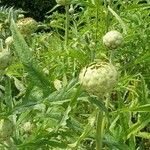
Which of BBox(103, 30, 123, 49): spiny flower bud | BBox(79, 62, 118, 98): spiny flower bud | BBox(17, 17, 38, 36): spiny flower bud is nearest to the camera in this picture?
BBox(79, 62, 118, 98): spiny flower bud

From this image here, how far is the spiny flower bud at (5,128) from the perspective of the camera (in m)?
0.81

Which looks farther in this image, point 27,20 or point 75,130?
point 27,20

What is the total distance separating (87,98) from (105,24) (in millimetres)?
783

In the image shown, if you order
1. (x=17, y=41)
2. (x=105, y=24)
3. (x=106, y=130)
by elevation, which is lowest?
(x=106, y=130)

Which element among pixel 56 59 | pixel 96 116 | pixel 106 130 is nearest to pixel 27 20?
pixel 56 59

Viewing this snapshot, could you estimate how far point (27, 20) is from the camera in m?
1.48

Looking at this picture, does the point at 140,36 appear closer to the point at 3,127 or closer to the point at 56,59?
the point at 56,59

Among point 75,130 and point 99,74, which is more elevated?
point 99,74

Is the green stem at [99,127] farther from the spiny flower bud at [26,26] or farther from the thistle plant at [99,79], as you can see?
the spiny flower bud at [26,26]

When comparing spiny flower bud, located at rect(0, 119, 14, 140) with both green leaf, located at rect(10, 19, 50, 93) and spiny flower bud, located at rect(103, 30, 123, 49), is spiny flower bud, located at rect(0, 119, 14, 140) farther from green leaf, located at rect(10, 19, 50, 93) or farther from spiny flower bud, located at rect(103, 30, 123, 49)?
spiny flower bud, located at rect(103, 30, 123, 49)

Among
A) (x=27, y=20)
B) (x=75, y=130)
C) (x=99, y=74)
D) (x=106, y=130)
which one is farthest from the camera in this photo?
(x=27, y=20)

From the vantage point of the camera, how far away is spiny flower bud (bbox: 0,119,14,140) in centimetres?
81

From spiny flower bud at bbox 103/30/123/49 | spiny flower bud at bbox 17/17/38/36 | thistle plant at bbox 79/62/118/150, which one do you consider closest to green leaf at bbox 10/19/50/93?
thistle plant at bbox 79/62/118/150

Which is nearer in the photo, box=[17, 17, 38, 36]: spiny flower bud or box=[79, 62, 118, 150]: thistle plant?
box=[79, 62, 118, 150]: thistle plant
